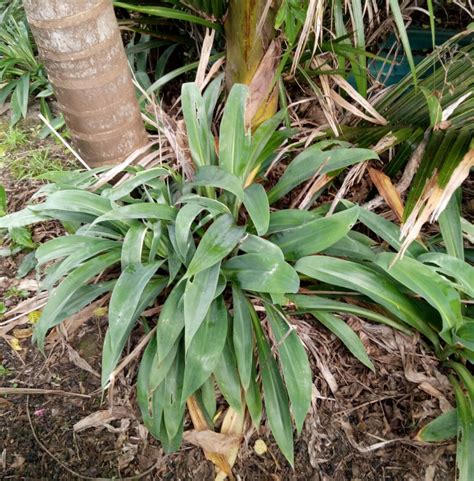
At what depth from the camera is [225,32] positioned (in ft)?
4.46

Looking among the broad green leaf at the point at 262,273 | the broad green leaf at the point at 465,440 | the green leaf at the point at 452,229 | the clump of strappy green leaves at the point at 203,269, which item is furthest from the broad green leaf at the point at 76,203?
the broad green leaf at the point at 465,440

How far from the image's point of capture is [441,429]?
1035 millimetres

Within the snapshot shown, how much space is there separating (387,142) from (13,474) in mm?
1250

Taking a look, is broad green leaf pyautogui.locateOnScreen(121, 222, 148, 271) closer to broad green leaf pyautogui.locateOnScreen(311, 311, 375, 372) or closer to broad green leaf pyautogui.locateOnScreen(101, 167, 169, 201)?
broad green leaf pyautogui.locateOnScreen(101, 167, 169, 201)

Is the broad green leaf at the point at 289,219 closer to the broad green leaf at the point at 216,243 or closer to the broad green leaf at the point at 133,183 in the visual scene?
the broad green leaf at the point at 216,243

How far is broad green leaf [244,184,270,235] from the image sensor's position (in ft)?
3.40

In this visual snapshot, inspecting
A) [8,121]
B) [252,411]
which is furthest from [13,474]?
[8,121]

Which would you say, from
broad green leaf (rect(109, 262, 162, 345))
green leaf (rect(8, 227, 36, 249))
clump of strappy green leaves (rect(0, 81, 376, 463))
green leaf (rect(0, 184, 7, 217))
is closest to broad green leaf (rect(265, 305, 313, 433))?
clump of strappy green leaves (rect(0, 81, 376, 463))

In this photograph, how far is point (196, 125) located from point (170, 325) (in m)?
0.54

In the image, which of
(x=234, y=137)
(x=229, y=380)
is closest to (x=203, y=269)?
(x=229, y=380)

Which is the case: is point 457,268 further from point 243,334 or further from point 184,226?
point 184,226

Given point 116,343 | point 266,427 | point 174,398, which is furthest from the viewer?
point 266,427

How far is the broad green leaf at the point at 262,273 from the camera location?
37.6 inches

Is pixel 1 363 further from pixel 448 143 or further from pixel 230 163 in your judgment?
pixel 448 143
